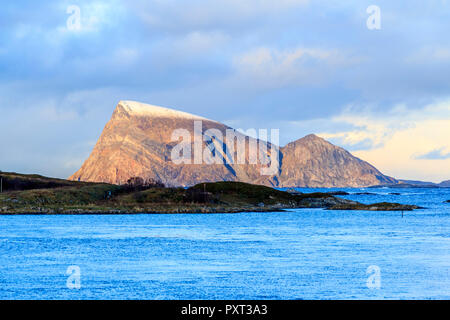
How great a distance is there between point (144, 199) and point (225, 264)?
117153 mm

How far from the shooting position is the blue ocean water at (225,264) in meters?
39.4

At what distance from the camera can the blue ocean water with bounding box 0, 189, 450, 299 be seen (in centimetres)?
3944

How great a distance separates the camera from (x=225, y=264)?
5397 centimetres

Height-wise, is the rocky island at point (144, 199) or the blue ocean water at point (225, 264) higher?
the rocky island at point (144, 199)

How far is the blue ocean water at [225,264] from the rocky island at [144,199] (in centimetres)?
5552

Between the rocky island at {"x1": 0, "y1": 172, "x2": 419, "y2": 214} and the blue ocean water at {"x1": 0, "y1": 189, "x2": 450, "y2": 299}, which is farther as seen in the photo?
the rocky island at {"x1": 0, "y1": 172, "x2": 419, "y2": 214}

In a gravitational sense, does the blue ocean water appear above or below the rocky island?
below

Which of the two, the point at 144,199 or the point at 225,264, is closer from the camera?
the point at 225,264

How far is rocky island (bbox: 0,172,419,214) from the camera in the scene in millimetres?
151750

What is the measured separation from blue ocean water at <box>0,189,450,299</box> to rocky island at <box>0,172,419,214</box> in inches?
2186

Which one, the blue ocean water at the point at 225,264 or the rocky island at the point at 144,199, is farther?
the rocky island at the point at 144,199

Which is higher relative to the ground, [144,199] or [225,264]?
[144,199]
